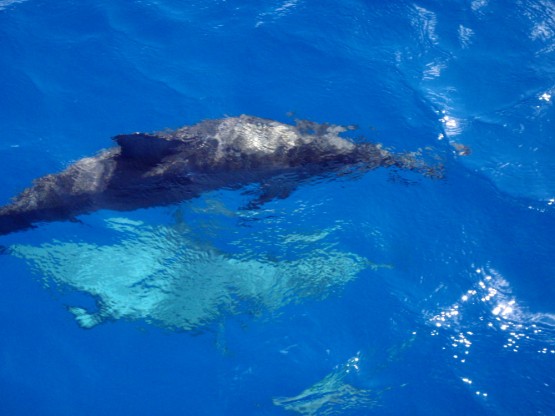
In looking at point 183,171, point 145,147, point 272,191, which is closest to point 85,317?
point 183,171

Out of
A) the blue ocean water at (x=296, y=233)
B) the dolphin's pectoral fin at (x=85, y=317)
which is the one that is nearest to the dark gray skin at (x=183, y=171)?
the blue ocean water at (x=296, y=233)

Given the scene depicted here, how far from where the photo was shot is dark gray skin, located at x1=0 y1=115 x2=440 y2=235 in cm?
877

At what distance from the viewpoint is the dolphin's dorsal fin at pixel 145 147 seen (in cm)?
817

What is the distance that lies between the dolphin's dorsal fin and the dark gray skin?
18 millimetres

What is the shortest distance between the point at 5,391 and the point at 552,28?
553 inches

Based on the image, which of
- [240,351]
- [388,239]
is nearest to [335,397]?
[240,351]

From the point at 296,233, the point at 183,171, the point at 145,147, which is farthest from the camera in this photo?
the point at 296,233

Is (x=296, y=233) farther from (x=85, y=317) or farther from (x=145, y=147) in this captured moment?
(x=85, y=317)

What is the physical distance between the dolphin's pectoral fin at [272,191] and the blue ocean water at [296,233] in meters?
0.17

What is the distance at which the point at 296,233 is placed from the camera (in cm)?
945

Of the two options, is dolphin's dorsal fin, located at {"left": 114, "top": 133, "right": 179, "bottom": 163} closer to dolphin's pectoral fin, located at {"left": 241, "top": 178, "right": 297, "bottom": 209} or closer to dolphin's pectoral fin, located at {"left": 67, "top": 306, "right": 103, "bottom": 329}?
dolphin's pectoral fin, located at {"left": 241, "top": 178, "right": 297, "bottom": 209}

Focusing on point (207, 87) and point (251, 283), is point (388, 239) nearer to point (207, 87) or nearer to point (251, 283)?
point (251, 283)

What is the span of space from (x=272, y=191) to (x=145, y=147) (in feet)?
8.08

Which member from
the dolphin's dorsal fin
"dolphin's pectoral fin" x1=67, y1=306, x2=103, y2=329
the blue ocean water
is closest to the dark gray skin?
the dolphin's dorsal fin
